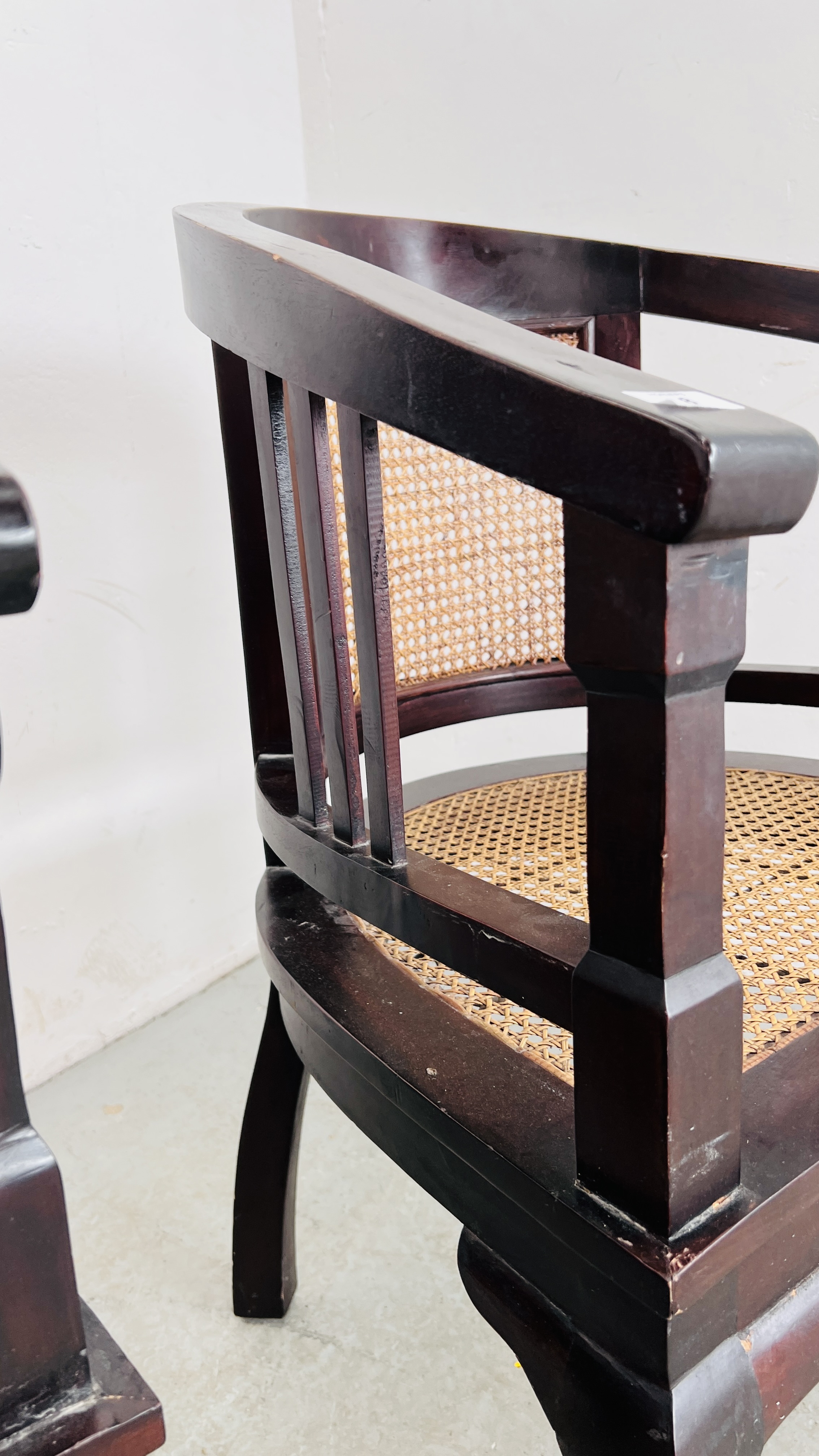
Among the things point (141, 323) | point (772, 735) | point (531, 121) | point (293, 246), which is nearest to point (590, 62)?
point (531, 121)

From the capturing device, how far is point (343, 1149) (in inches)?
50.0

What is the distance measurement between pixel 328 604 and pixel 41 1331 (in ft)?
1.20

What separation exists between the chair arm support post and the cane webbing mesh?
13 centimetres

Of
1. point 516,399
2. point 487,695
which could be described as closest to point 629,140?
point 487,695

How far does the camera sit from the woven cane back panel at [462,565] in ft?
3.01

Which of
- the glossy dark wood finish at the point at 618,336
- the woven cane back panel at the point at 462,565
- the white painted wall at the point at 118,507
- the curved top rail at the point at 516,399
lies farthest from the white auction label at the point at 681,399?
the white painted wall at the point at 118,507

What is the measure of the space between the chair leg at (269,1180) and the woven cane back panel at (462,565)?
0.35 meters

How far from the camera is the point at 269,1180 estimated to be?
0.97 metres

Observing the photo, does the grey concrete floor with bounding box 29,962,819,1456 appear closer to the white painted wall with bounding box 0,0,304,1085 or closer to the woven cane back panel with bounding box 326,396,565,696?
the white painted wall with bounding box 0,0,304,1085

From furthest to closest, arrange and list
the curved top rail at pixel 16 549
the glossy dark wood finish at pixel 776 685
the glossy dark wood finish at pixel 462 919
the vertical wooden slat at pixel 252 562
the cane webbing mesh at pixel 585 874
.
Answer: the glossy dark wood finish at pixel 776 685 → the vertical wooden slat at pixel 252 562 → the cane webbing mesh at pixel 585 874 → the glossy dark wood finish at pixel 462 919 → the curved top rail at pixel 16 549

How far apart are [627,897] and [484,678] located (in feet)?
2.02

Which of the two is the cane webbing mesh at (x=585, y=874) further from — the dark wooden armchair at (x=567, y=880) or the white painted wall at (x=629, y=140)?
the white painted wall at (x=629, y=140)

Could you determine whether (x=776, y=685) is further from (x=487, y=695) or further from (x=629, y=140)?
(x=629, y=140)

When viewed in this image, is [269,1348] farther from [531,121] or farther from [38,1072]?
[531,121]
